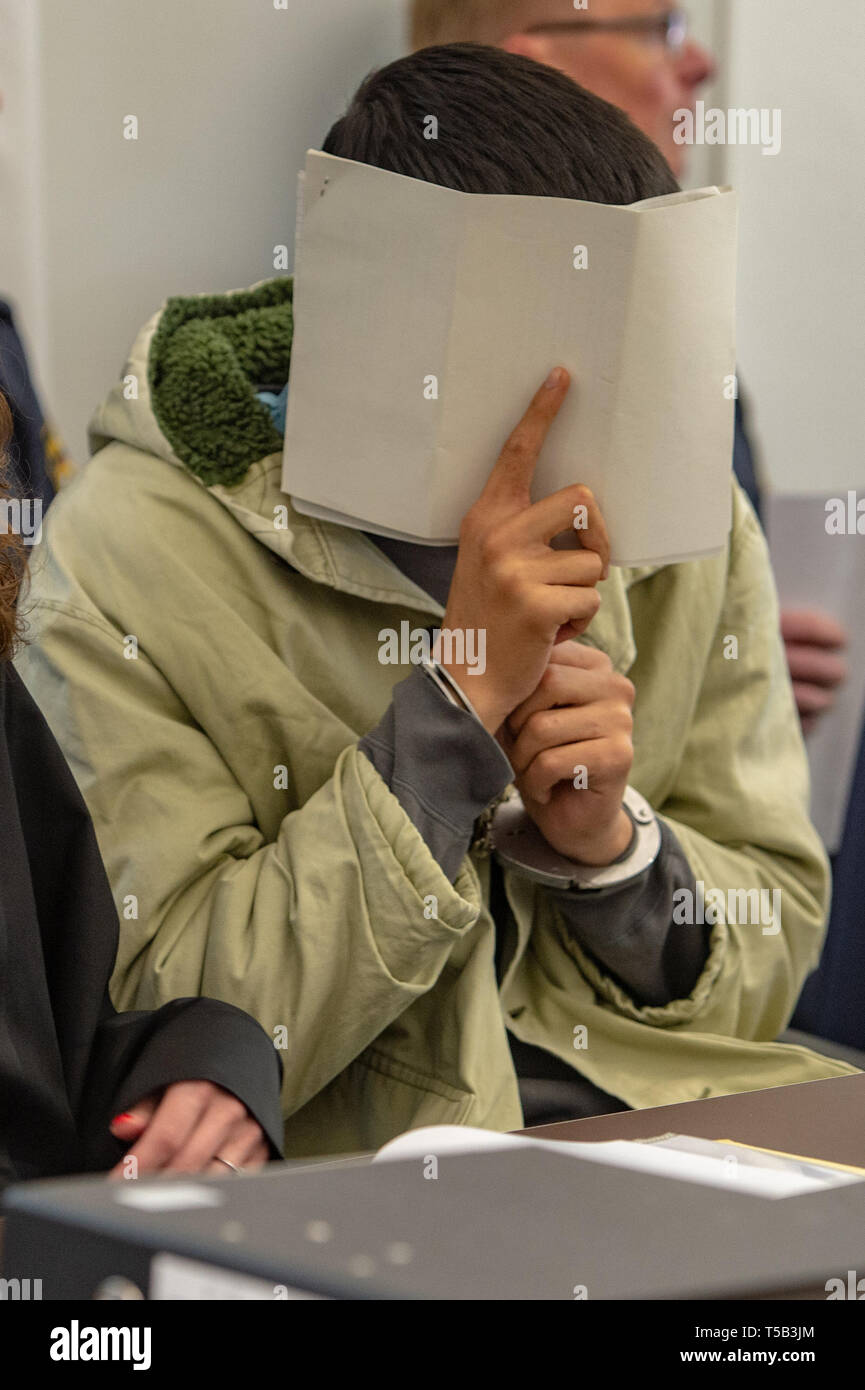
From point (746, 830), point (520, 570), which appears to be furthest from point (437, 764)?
point (746, 830)

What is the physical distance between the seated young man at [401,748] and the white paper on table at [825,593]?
2.34ft

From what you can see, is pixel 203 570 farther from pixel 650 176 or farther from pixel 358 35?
pixel 358 35

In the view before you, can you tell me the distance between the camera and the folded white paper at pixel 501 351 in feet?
3.10

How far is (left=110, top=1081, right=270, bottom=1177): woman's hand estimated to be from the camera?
2.57 feet

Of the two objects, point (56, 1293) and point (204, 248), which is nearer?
point (56, 1293)

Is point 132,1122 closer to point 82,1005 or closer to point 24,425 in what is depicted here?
point 82,1005

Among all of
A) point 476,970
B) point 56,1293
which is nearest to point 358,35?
point 476,970

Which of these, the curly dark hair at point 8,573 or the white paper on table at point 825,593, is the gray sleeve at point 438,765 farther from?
the white paper on table at point 825,593

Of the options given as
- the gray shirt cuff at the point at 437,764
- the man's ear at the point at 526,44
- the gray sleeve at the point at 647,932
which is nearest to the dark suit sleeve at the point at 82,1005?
the gray shirt cuff at the point at 437,764

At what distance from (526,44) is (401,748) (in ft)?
3.29

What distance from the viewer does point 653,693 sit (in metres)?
1.21

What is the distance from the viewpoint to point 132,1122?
806 mm

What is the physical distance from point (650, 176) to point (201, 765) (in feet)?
1.63

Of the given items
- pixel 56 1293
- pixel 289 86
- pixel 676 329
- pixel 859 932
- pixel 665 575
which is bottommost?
pixel 859 932
